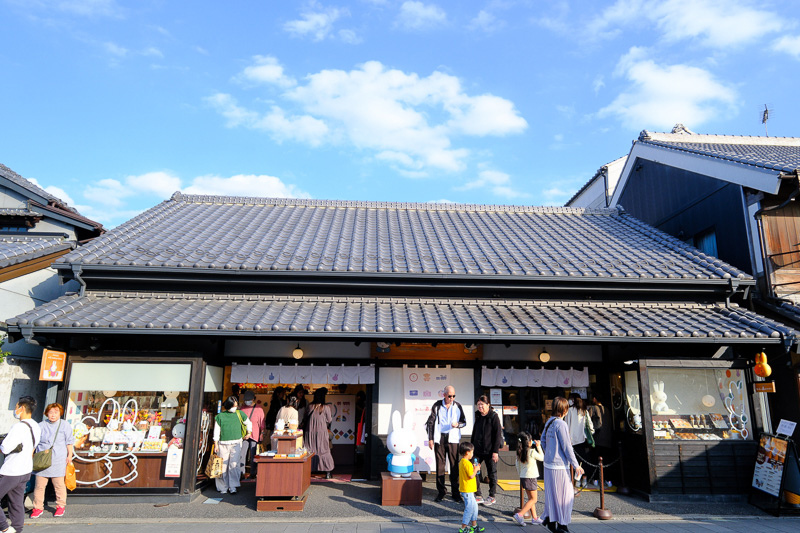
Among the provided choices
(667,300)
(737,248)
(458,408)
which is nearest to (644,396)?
(667,300)

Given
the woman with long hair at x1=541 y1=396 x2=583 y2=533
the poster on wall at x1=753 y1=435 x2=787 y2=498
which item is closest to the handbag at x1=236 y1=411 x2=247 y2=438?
the woman with long hair at x1=541 y1=396 x2=583 y2=533

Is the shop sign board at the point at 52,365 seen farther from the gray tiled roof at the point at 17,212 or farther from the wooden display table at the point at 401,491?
the gray tiled roof at the point at 17,212

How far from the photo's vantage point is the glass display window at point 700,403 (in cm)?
913

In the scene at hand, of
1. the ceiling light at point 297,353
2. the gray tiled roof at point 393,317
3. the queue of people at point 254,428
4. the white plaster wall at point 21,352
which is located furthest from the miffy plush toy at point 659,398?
the white plaster wall at point 21,352

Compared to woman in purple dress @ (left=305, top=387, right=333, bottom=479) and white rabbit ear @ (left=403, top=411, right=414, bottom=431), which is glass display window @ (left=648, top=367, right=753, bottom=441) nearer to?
white rabbit ear @ (left=403, top=411, right=414, bottom=431)

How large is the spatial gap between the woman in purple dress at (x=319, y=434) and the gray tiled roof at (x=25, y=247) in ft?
21.2

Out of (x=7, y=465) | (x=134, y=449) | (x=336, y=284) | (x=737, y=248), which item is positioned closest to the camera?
(x=7, y=465)

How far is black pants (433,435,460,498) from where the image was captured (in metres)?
8.52

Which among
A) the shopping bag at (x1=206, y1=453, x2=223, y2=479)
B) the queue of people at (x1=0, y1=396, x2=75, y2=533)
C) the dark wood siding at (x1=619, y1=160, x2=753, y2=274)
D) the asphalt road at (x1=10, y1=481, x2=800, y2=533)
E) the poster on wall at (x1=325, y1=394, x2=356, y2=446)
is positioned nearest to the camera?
the queue of people at (x1=0, y1=396, x2=75, y2=533)

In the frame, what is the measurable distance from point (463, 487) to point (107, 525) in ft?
17.1

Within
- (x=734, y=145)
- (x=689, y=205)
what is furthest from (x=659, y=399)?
(x=734, y=145)

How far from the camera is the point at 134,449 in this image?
8.47m

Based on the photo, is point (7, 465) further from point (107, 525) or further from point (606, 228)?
point (606, 228)

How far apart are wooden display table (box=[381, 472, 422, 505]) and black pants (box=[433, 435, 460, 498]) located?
0.52 meters
